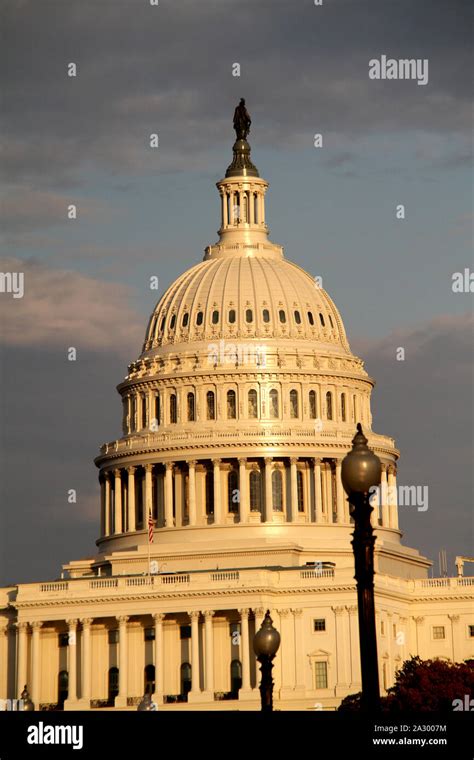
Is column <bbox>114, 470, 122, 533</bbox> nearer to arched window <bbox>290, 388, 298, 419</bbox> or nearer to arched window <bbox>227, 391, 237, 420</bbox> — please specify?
arched window <bbox>227, 391, 237, 420</bbox>

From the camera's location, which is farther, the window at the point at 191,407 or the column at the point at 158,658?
the window at the point at 191,407

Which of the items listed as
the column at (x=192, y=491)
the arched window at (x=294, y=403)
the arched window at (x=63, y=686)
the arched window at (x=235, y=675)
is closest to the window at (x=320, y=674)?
the arched window at (x=235, y=675)

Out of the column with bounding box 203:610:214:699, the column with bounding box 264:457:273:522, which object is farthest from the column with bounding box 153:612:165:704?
the column with bounding box 264:457:273:522

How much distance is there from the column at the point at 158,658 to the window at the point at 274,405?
27.3 meters

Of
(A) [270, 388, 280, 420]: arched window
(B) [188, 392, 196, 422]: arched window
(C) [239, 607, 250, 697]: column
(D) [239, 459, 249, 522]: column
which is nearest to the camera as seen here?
(C) [239, 607, 250, 697]: column

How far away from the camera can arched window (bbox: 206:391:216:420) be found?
181 metres

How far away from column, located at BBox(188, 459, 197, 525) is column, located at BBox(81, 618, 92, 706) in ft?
60.5

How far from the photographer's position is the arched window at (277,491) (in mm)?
175625

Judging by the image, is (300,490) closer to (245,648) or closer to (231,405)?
(231,405)

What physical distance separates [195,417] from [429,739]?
136799mm

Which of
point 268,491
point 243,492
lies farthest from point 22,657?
point 268,491

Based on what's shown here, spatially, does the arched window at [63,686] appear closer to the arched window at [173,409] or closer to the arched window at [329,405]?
the arched window at [173,409]

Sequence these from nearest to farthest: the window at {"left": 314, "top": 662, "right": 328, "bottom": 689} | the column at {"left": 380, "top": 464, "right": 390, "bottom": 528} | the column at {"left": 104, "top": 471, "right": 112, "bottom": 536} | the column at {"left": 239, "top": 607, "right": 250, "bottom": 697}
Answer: the column at {"left": 239, "top": 607, "right": 250, "bottom": 697} → the window at {"left": 314, "top": 662, "right": 328, "bottom": 689} → the column at {"left": 380, "top": 464, "right": 390, "bottom": 528} → the column at {"left": 104, "top": 471, "right": 112, "bottom": 536}

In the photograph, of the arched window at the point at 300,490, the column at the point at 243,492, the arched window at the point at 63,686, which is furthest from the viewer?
the arched window at the point at 300,490
